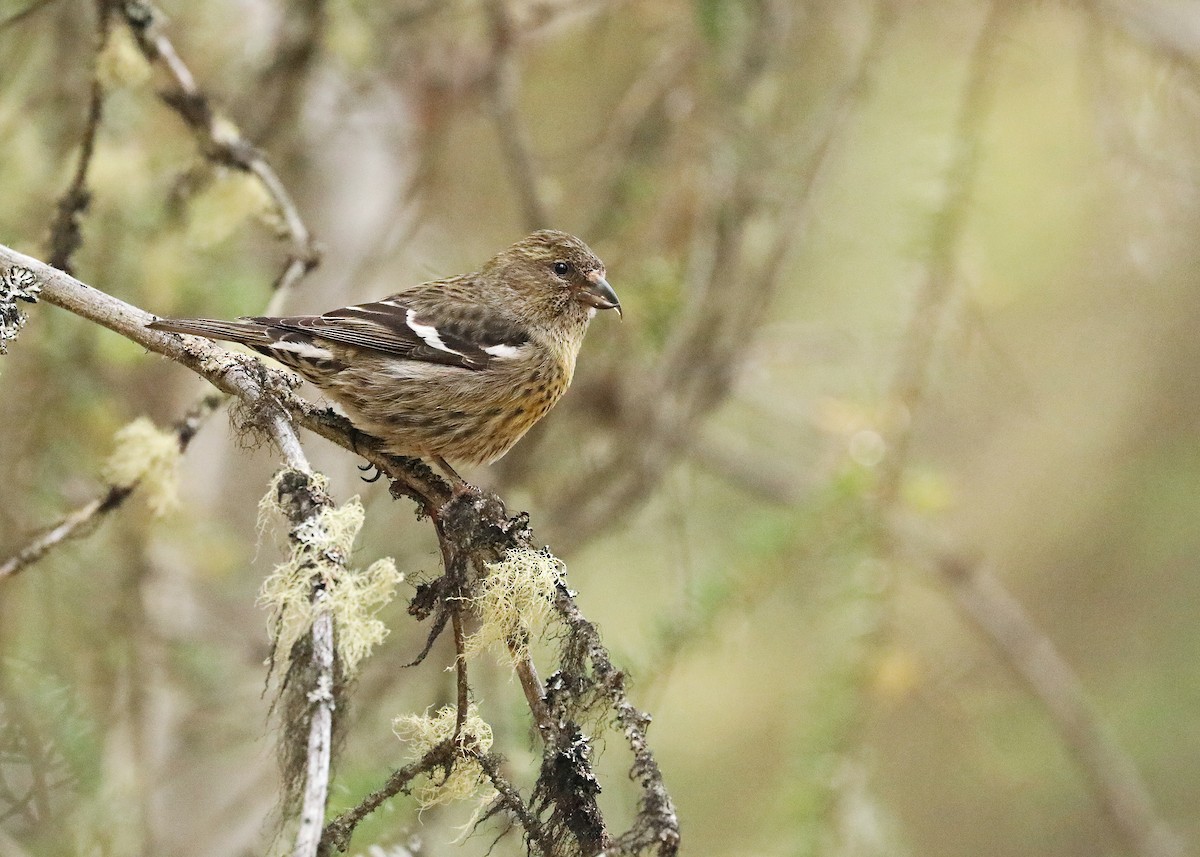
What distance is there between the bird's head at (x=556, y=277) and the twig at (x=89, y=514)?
6.45 feet

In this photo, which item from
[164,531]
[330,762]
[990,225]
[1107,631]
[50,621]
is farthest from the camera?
[1107,631]

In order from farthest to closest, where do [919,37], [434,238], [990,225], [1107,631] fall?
[1107,631] < [919,37] < [434,238] < [990,225]

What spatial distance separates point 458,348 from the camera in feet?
13.8

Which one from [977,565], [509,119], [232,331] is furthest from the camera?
[977,565]

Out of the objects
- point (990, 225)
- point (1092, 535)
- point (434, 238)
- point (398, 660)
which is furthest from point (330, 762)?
point (1092, 535)

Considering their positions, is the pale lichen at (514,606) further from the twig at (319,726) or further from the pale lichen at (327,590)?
the twig at (319,726)

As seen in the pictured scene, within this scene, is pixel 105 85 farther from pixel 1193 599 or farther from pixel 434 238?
pixel 1193 599

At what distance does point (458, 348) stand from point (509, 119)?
101 cm

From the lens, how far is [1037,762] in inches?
202

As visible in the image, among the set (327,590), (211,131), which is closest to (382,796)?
(327,590)

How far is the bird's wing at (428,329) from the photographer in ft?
12.7

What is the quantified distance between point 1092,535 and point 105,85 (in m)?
5.75

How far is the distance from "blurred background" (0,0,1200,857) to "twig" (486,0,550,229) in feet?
0.06

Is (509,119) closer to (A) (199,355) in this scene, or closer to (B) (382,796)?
(A) (199,355)
